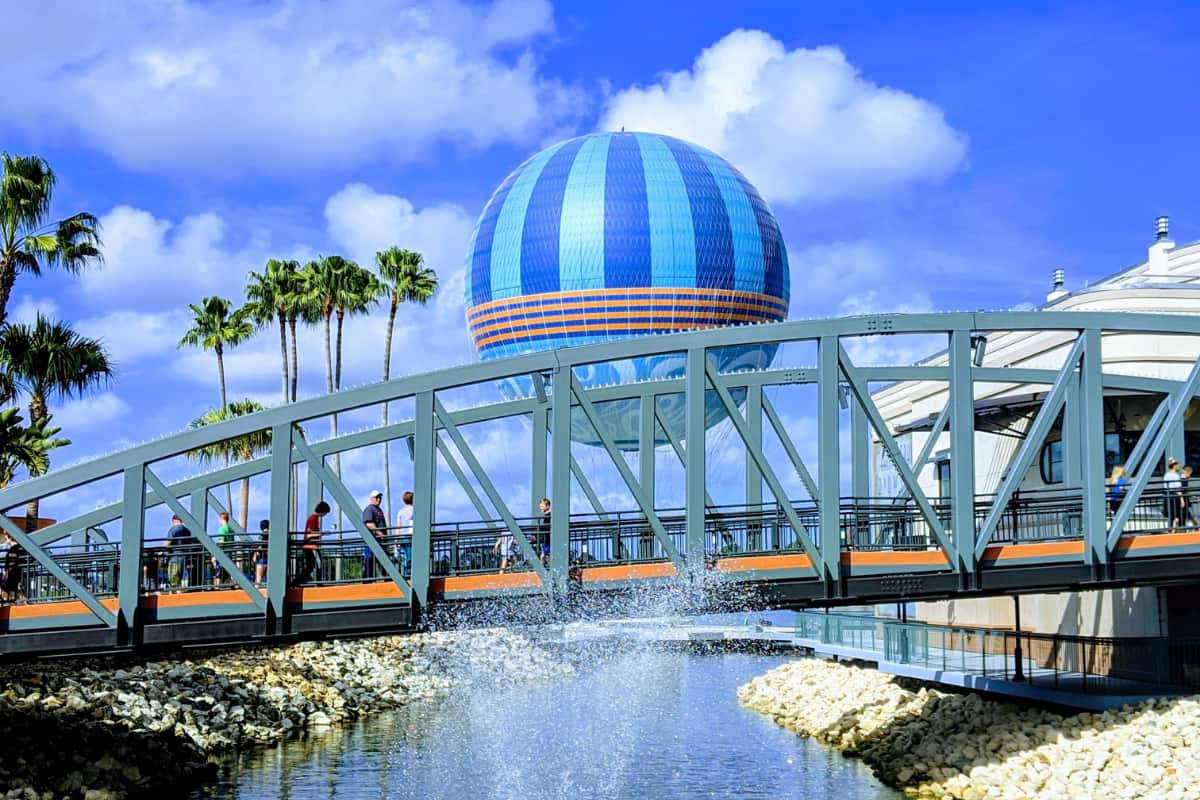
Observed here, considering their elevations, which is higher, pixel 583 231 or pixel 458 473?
pixel 583 231

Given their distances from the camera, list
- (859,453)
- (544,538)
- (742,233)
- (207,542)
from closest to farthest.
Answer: (207,542) < (544,538) < (859,453) < (742,233)

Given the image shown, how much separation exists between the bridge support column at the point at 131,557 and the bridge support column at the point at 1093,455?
15.1 metres

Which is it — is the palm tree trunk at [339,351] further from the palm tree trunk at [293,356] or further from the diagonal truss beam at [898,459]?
the diagonal truss beam at [898,459]

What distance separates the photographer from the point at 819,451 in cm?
2406

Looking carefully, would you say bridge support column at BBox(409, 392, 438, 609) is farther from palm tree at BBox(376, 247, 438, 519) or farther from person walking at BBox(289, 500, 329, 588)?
palm tree at BBox(376, 247, 438, 519)

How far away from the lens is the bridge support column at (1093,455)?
2470 cm

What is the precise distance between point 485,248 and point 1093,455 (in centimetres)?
3888

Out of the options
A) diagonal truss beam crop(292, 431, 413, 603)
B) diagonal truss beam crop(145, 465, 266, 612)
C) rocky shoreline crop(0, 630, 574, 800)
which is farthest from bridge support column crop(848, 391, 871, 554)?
diagonal truss beam crop(145, 465, 266, 612)

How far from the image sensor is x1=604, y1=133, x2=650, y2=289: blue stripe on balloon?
188ft

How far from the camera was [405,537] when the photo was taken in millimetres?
22938

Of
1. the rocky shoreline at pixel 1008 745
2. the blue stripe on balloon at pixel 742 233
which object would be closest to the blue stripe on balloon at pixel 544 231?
the blue stripe on balloon at pixel 742 233

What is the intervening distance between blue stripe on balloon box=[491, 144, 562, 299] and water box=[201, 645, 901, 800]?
1700 cm

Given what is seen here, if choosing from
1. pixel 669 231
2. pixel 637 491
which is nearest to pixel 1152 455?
pixel 637 491

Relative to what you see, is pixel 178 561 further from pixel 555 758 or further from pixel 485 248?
pixel 485 248
